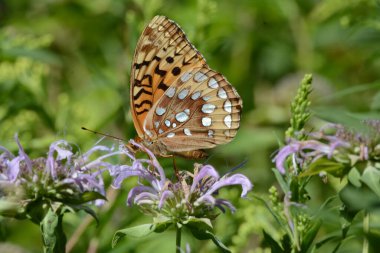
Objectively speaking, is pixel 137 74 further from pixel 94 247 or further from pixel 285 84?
pixel 285 84

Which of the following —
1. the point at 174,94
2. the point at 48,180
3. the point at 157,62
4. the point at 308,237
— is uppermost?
the point at 157,62

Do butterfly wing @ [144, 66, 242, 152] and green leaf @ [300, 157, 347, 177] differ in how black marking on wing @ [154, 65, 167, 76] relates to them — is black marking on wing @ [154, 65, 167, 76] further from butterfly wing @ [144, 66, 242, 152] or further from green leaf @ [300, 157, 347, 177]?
green leaf @ [300, 157, 347, 177]

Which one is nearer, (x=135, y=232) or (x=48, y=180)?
(x=135, y=232)

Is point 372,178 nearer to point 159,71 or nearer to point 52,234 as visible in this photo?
point 52,234

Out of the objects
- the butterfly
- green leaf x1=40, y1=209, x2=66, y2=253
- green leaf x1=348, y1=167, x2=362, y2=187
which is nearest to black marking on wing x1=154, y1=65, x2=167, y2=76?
the butterfly

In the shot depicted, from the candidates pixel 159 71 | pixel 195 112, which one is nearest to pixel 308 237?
pixel 195 112

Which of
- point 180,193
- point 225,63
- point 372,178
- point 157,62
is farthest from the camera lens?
point 225,63

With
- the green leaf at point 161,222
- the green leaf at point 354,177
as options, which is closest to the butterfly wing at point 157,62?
the green leaf at point 161,222
